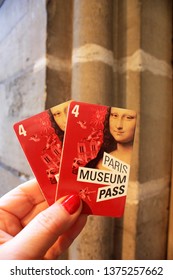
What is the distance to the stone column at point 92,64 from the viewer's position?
58 centimetres

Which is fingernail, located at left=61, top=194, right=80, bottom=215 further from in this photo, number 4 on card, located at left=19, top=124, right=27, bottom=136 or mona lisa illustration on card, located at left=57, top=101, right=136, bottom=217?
number 4 on card, located at left=19, top=124, right=27, bottom=136

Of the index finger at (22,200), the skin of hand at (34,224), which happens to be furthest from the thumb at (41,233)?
the index finger at (22,200)

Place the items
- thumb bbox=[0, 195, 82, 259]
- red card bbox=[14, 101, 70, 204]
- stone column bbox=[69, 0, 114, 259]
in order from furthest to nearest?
stone column bbox=[69, 0, 114, 259] → red card bbox=[14, 101, 70, 204] → thumb bbox=[0, 195, 82, 259]

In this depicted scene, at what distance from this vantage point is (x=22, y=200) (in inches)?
20.2

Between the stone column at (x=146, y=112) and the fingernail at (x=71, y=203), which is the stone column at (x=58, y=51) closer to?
the stone column at (x=146, y=112)

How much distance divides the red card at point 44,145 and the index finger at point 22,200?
0.10 metres

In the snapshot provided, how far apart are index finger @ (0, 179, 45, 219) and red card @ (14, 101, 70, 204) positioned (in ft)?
0.33

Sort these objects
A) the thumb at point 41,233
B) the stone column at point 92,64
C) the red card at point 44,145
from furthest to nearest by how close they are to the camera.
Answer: the stone column at point 92,64 → the red card at point 44,145 → the thumb at point 41,233

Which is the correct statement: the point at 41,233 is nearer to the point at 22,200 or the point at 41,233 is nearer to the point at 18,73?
the point at 22,200

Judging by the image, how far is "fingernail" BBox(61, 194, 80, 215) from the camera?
15.9 inches

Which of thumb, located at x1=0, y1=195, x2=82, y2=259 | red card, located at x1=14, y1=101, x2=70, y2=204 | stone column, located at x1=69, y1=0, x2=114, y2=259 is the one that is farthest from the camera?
stone column, located at x1=69, y1=0, x2=114, y2=259

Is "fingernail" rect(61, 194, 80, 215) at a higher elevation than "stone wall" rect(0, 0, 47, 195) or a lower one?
lower

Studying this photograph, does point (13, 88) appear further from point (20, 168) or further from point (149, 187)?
point (149, 187)

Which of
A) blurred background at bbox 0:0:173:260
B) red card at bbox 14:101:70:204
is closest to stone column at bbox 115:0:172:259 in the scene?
blurred background at bbox 0:0:173:260
